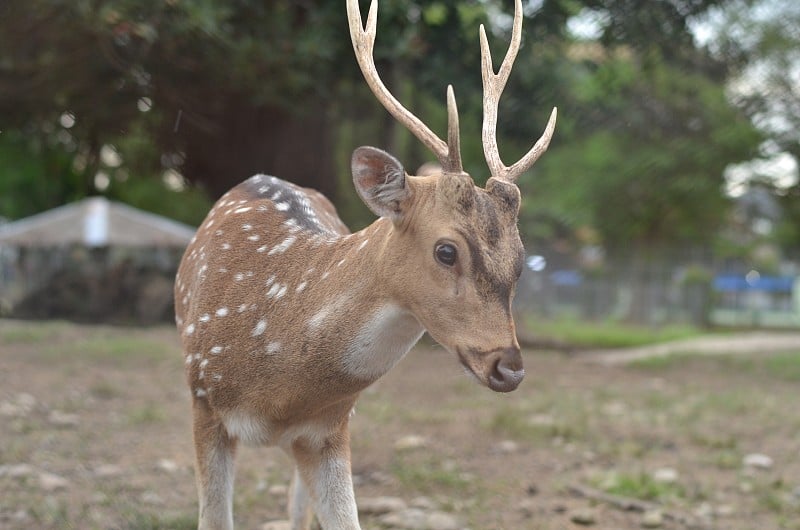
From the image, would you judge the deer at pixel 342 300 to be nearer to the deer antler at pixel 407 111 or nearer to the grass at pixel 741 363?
the deer antler at pixel 407 111

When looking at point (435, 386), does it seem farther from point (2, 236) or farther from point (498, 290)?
point (2, 236)

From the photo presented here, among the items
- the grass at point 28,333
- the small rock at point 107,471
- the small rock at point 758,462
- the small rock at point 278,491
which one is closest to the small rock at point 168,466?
the small rock at point 107,471

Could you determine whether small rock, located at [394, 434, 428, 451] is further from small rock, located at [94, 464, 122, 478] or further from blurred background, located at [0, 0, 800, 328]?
blurred background, located at [0, 0, 800, 328]

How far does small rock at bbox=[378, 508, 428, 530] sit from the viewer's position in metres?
4.30

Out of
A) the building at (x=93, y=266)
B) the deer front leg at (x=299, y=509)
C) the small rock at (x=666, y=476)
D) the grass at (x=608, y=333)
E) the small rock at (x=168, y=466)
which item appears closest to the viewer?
the deer front leg at (x=299, y=509)

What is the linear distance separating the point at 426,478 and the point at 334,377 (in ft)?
7.90

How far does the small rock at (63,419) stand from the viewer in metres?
6.14

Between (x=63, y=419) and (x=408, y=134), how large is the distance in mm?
10351

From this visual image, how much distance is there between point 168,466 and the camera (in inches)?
208

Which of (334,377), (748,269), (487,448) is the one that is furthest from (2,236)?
(748,269)

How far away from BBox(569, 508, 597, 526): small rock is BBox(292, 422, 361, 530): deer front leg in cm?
162

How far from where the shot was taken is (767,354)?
11.7 m

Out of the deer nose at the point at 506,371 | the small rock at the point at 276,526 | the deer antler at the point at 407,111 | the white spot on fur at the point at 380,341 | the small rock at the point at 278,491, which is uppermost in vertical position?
the deer antler at the point at 407,111

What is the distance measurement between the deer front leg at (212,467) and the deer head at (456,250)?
0.99 m
